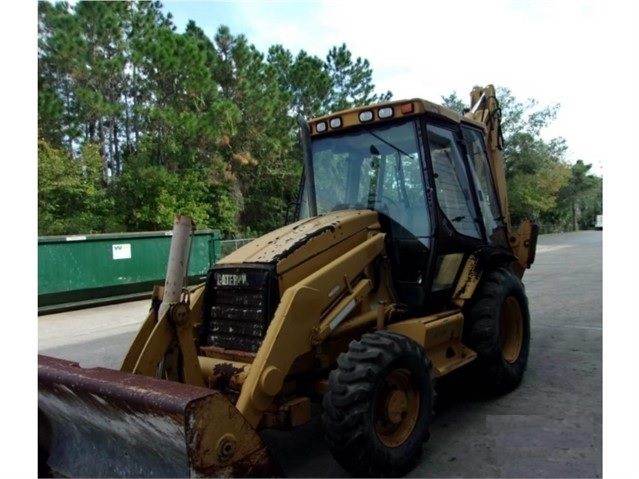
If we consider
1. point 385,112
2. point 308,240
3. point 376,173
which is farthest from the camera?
point 376,173

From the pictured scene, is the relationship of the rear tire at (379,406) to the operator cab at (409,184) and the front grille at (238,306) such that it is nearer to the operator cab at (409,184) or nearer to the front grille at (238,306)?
the front grille at (238,306)

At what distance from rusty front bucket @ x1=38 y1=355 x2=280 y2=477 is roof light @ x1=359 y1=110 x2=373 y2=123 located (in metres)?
2.61

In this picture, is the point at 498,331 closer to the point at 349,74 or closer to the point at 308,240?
the point at 308,240

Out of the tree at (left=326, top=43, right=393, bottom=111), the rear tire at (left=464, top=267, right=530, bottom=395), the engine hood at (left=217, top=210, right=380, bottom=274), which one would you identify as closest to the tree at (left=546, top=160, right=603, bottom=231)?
the tree at (left=326, top=43, right=393, bottom=111)

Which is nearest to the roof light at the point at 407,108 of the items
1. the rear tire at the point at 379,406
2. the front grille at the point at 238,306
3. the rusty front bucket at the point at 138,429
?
the front grille at the point at 238,306

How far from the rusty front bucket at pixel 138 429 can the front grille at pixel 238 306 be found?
32.2 inches

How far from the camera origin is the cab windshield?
4.24m

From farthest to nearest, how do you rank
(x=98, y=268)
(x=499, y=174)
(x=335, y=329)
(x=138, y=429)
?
(x=98, y=268) < (x=499, y=174) < (x=335, y=329) < (x=138, y=429)

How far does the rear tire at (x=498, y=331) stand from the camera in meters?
4.28

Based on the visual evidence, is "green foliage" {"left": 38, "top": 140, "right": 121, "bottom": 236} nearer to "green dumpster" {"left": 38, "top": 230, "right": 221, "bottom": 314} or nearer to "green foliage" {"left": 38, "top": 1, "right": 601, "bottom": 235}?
"green foliage" {"left": 38, "top": 1, "right": 601, "bottom": 235}

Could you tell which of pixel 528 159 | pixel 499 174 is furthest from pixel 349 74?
pixel 499 174

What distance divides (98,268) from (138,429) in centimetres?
961

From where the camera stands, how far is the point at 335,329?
354 centimetres

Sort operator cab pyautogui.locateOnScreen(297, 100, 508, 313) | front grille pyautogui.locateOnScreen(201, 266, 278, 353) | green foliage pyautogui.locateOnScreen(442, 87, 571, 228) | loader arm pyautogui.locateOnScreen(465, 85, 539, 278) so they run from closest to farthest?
front grille pyautogui.locateOnScreen(201, 266, 278, 353)
operator cab pyautogui.locateOnScreen(297, 100, 508, 313)
loader arm pyautogui.locateOnScreen(465, 85, 539, 278)
green foliage pyautogui.locateOnScreen(442, 87, 571, 228)
